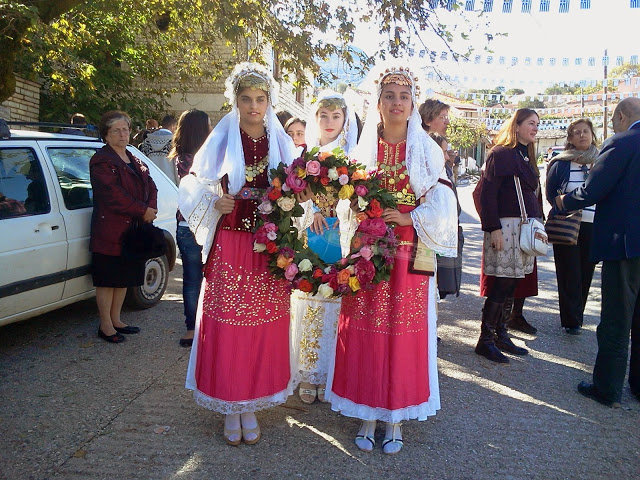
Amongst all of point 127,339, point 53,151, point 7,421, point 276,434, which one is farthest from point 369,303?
point 53,151

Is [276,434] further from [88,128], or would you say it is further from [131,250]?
[88,128]

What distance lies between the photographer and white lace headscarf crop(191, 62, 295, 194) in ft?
11.4

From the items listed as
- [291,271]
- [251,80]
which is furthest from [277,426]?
[251,80]

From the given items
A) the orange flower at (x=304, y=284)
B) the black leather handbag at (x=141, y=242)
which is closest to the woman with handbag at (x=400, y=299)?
the orange flower at (x=304, y=284)

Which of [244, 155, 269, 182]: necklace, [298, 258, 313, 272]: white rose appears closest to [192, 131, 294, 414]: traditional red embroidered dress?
[244, 155, 269, 182]: necklace

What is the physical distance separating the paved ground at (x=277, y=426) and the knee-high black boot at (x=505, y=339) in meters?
0.12

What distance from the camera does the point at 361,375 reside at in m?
3.50

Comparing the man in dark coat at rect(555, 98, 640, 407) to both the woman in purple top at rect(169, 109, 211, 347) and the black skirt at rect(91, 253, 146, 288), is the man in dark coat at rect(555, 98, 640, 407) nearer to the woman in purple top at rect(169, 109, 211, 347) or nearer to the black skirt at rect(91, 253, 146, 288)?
the woman in purple top at rect(169, 109, 211, 347)

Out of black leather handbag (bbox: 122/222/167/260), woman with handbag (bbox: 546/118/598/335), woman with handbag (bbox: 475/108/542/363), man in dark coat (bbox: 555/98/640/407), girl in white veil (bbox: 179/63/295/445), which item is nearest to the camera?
girl in white veil (bbox: 179/63/295/445)

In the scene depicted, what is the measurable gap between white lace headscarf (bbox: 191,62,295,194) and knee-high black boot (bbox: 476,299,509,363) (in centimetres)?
254

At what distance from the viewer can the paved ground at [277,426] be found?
10.7 ft

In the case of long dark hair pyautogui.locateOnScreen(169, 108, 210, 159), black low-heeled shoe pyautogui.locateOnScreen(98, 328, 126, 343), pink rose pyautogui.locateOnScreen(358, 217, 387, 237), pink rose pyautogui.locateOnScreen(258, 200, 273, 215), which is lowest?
black low-heeled shoe pyautogui.locateOnScreen(98, 328, 126, 343)

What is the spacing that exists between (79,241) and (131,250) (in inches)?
20.5

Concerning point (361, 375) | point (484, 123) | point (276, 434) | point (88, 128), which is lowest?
point (276, 434)
